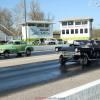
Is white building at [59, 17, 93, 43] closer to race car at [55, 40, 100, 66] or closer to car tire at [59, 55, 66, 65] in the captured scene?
race car at [55, 40, 100, 66]

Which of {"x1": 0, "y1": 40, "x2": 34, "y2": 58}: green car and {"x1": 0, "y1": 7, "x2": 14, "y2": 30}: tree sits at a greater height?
{"x1": 0, "y1": 7, "x2": 14, "y2": 30}: tree

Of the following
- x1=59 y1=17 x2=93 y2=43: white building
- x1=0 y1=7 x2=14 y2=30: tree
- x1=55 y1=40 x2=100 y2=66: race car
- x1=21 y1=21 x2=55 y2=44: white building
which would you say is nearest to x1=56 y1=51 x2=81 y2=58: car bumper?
x1=55 y1=40 x2=100 y2=66: race car

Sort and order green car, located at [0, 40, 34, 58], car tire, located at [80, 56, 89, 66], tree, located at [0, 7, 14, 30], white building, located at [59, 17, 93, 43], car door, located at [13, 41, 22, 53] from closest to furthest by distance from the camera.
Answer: car tire, located at [80, 56, 89, 66] → green car, located at [0, 40, 34, 58] → car door, located at [13, 41, 22, 53] → white building, located at [59, 17, 93, 43] → tree, located at [0, 7, 14, 30]

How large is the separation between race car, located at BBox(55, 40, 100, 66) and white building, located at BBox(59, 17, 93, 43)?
45.1 metres

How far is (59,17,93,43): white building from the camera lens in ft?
194

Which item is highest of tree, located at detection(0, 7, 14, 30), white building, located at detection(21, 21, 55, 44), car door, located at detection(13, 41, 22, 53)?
tree, located at detection(0, 7, 14, 30)

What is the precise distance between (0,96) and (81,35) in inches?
2185

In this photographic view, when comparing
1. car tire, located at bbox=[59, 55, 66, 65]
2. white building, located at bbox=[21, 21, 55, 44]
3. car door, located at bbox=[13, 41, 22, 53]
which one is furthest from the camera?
white building, located at bbox=[21, 21, 55, 44]

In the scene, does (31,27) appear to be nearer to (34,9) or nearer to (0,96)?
(34,9)

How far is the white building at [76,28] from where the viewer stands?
5927 centimetres

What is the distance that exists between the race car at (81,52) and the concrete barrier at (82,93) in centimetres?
768

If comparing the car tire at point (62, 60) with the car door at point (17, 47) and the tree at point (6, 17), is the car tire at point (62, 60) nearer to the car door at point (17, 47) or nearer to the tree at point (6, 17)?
the car door at point (17, 47)

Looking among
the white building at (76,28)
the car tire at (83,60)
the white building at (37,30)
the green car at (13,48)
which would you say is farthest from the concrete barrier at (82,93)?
the white building at (76,28)

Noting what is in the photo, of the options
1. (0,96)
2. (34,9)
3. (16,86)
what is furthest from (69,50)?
(34,9)
